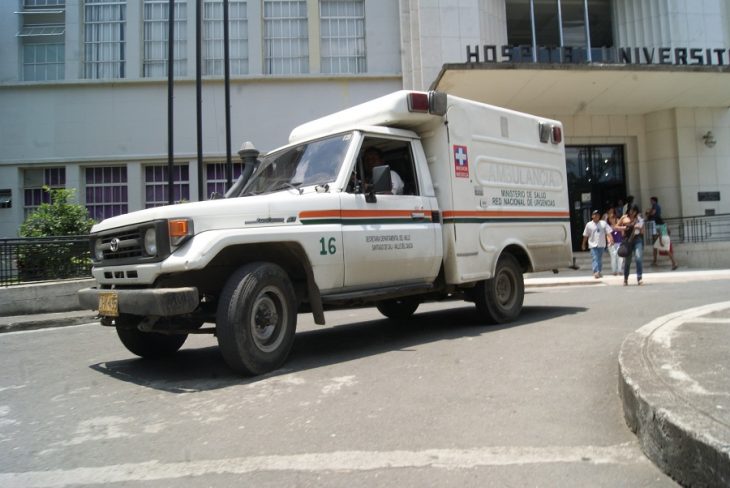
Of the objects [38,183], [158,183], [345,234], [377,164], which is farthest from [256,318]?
[38,183]

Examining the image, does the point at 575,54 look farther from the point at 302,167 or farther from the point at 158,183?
the point at 302,167

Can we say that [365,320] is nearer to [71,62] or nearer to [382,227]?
Result: [382,227]

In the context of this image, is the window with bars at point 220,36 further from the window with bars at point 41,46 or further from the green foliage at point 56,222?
the green foliage at point 56,222

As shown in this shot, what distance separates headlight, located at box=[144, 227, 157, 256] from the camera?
4591 mm

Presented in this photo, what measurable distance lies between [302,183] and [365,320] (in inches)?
138

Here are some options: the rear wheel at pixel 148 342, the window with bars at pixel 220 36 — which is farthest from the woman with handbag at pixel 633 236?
the window with bars at pixel 220 36

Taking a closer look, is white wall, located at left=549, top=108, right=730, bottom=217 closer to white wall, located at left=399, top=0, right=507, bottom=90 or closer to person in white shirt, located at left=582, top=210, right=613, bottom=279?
white wall, located at left=399, top=0, right=507, bottom=90

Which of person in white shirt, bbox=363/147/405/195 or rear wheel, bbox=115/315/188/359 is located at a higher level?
person in white shirt, bbox=363/147/405/195

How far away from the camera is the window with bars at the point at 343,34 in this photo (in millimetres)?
18766

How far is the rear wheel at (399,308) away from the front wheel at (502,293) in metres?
0.92

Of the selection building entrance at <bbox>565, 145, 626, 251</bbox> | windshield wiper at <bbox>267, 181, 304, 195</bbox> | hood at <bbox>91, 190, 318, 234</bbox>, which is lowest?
hood at <bbox>91, 190, 318, 234</bbox>

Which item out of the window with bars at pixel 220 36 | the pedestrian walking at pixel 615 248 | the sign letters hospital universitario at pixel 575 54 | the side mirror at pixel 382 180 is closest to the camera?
the side mirror at pixel 382 180

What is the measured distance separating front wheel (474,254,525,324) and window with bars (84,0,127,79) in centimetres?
1597

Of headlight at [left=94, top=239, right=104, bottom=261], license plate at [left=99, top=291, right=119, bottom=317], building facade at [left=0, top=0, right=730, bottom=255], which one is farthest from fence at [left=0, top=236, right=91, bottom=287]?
license plate at [left=99, top=291, right=119, bottom=317]
